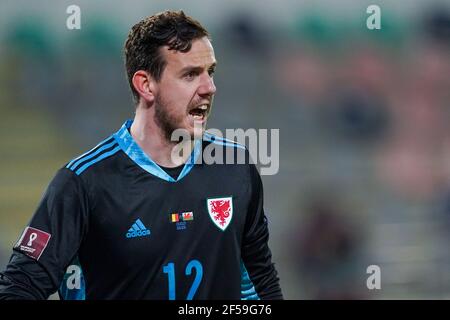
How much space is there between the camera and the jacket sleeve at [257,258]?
8.39 ft

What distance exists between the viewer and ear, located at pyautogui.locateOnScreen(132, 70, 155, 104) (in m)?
2.52

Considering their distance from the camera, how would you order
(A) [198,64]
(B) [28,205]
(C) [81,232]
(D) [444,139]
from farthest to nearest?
(D) [444,139] → (B) [28,205] → (A) [198,64] → (C) [81,232]

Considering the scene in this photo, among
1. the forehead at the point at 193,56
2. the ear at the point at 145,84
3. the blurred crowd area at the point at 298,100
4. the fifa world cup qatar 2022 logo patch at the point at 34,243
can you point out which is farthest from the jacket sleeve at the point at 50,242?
the blurred crowd area at the point at 298,100

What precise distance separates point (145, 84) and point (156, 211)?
0.44 m

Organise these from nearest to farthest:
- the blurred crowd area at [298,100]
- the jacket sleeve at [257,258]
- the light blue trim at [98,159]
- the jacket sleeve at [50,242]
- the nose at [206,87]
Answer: the jacket sleeve at [50,242] → the light blue trim at [98,159] → the nose at [206,87] → the jacket sleeve at [257,258] → the blurred crowd area at [298,100]

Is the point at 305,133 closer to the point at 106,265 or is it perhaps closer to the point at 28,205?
the point at 28,205

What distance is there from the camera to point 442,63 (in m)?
7.27

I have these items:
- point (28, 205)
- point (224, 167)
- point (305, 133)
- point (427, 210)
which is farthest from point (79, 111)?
point (224, 167)

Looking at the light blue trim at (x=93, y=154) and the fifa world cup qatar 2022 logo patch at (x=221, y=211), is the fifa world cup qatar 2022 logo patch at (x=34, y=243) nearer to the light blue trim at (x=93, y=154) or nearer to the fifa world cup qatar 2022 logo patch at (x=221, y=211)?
the light blue trim at (x=93, y=154)

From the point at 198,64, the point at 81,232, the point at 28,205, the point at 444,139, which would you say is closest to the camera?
the point at 81,232

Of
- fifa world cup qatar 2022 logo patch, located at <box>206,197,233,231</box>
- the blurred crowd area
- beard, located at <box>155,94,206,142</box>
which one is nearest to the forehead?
beard, located at <box>155,94,206,142</box>

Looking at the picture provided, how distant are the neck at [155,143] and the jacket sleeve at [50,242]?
0.93 ft

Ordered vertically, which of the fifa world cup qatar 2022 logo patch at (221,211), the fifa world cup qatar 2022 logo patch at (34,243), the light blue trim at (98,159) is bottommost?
the fifa world cup qatar 2022 logo patch at (34,243)

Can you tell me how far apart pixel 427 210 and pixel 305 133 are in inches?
53.1
